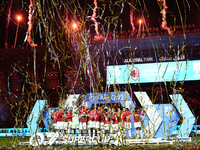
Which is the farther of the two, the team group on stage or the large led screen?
the large led screen

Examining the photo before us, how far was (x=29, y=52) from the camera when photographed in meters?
15.7

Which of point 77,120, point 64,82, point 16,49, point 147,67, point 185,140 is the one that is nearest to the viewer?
point 185,140

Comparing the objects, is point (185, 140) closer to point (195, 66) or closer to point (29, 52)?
point (195, 66)

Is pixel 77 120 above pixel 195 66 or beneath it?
beneath

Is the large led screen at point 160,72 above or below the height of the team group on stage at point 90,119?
above

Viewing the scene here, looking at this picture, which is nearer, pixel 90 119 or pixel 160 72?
pixel 90 119

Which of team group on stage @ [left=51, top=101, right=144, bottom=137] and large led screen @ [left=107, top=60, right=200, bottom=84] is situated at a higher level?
large led screen @ [left=107, top=60, right=200, bottom=84]

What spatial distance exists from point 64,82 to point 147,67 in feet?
29.0

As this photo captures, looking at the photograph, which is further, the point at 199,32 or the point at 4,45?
the point at 4,45

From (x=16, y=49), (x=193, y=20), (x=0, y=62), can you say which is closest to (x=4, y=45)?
(x=16, y=49)

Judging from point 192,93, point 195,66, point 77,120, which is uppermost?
point 195,66

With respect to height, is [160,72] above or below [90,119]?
above

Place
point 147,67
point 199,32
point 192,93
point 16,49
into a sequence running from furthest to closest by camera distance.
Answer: point 192,93, point 16,49, point 147,67, point 199,32

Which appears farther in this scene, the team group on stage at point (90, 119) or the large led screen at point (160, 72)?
the large led screen at point (160, 72)
